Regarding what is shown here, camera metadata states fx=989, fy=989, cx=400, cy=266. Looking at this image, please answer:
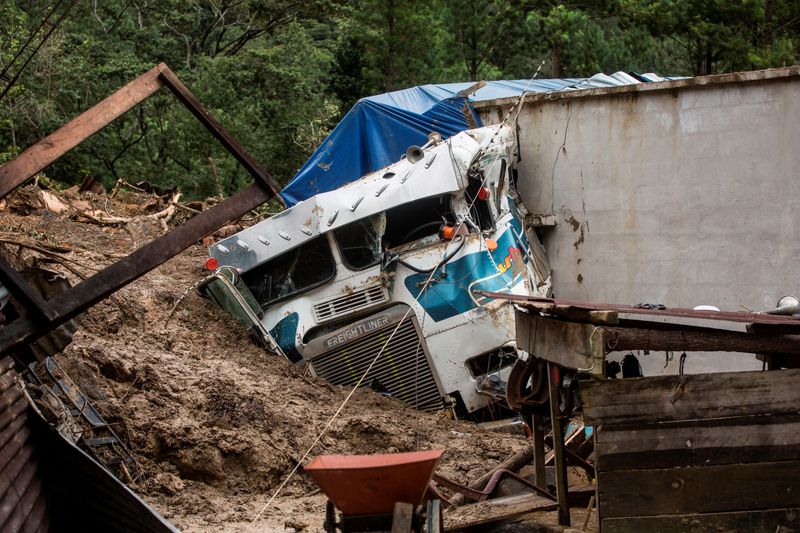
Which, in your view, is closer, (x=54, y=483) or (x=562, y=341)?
(x=54, y=483)

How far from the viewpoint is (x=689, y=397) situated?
20.5ft

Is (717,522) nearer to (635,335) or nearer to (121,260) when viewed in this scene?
(635,335)

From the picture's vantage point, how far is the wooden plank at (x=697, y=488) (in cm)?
622

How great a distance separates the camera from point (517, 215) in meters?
13.3

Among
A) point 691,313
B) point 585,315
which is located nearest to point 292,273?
point 585,315

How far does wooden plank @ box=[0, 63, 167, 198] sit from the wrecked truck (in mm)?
6500

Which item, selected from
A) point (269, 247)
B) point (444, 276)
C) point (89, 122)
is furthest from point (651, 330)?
point (269, 247)

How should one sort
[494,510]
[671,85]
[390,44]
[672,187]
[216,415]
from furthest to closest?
[390,44], [672,187], [671,85], [216,415], [494,510]

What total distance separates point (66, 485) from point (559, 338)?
136 inches

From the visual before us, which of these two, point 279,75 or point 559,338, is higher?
point 279,75

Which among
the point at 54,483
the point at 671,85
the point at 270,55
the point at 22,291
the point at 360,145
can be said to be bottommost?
the point at 54,483

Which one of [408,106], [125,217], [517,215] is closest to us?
[517,215]

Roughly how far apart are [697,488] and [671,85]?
8692 millimetres

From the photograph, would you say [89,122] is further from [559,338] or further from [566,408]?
[566,408]
